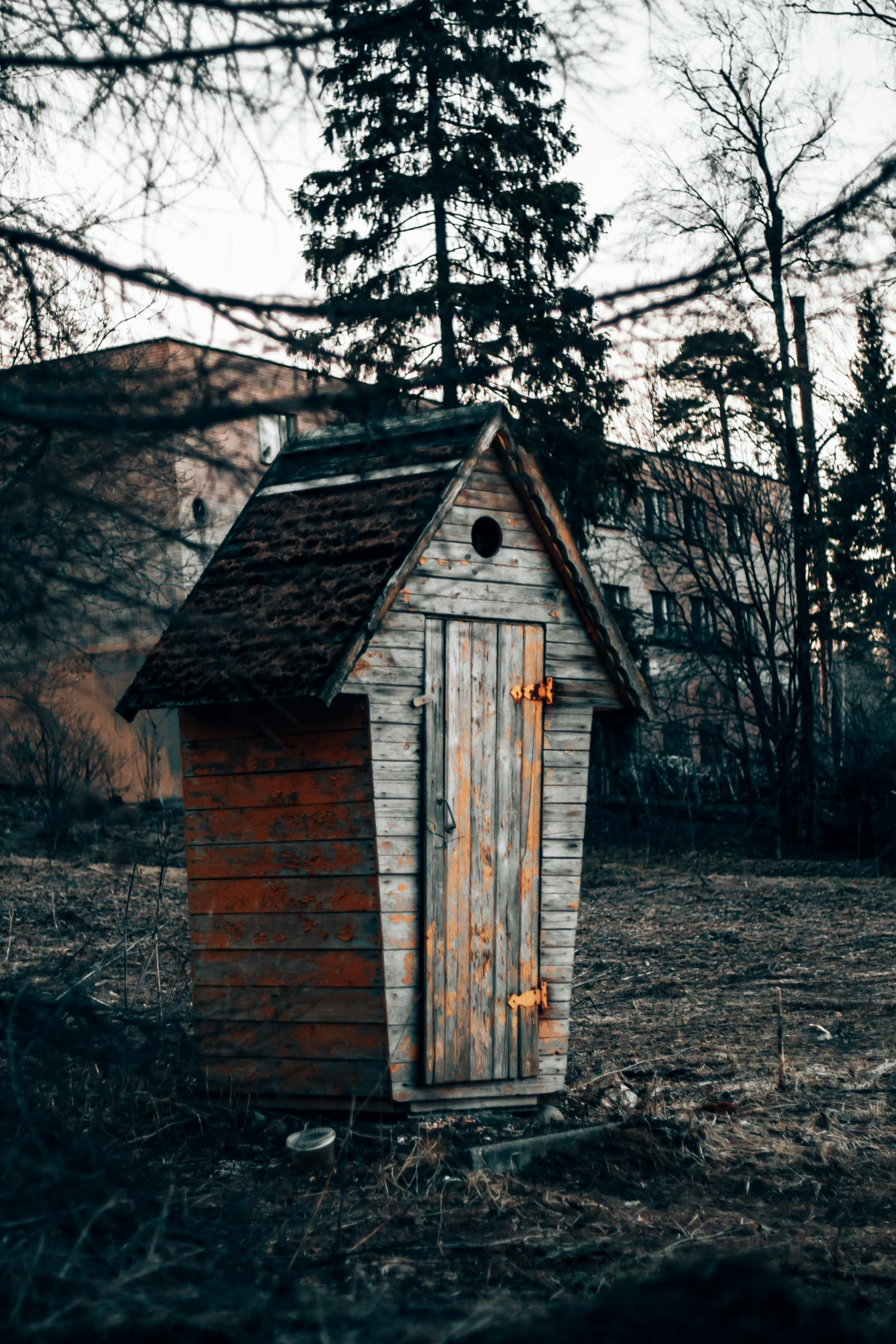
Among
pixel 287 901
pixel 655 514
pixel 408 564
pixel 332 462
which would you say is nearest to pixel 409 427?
pixel 332 462

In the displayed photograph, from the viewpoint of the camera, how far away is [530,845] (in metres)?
7.37

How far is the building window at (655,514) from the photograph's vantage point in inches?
811

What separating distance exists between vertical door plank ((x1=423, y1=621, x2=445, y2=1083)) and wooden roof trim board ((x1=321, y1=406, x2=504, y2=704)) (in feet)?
1.17

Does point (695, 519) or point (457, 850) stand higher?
point (695, 519)

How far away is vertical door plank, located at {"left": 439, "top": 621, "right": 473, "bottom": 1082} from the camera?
22.8ft

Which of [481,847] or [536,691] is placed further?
[536,691]

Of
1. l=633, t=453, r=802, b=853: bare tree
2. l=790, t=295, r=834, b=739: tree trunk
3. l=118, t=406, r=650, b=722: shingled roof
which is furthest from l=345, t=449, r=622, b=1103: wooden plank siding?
l=790, t=295, r=834, b=739: tree trunk

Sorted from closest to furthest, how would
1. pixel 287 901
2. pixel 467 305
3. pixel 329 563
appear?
pixel 467 305, pixel 287 901, pixel 329 563

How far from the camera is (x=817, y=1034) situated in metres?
9.64

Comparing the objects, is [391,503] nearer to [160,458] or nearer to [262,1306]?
[160,458]

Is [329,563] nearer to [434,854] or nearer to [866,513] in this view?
[434,854]

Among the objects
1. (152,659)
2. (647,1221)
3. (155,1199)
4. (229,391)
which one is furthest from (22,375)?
(647,1221)

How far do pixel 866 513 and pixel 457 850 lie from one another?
1807 centimetres

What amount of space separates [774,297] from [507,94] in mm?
947
